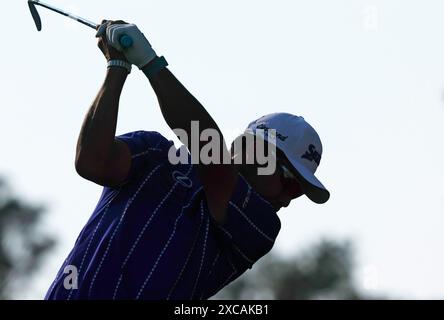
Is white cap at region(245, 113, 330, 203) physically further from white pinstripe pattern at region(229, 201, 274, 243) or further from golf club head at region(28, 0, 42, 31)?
golf club head at region(28, 0, 42, 31)

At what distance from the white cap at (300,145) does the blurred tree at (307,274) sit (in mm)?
61078


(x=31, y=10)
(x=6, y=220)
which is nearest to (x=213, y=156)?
(x=31, y=10)

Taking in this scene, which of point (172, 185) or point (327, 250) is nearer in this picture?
point (172, 185)

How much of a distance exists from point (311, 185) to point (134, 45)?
5.38 feet

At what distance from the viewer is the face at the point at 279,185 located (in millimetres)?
9008

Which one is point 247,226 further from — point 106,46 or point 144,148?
point 106,46

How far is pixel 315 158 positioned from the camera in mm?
9578

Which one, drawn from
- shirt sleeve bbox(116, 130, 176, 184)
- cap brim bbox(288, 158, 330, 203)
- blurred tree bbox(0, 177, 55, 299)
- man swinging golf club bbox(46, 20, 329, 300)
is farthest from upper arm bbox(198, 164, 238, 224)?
blurred tree bbox(0, 177, 55, 299)

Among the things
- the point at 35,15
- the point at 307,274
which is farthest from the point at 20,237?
the point at 35,15

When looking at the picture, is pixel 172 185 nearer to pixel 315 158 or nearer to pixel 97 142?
pixel 97 142

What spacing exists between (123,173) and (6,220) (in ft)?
194

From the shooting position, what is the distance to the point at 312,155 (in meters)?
9.55

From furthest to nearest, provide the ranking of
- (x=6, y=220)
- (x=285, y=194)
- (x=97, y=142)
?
(x=6, y=220)
(x=285, y=194)
(x=97, y=142)
